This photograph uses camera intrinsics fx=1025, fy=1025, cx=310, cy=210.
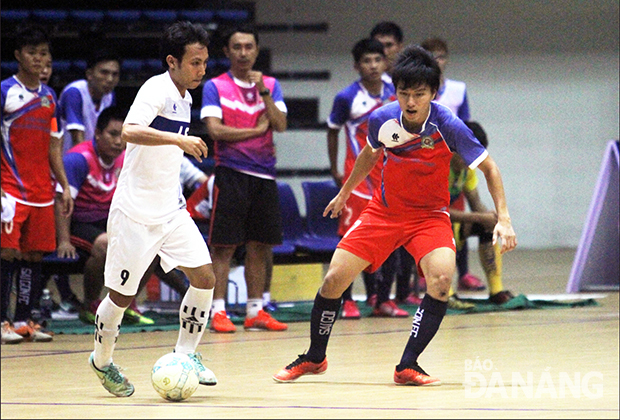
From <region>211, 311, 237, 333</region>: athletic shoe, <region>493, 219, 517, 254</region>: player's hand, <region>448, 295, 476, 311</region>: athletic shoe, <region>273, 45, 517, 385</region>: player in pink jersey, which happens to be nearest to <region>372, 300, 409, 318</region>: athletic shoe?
<region>448, 295, 476, 311</region>: athletic shoe

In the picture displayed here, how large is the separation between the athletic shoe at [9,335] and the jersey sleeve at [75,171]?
124cm

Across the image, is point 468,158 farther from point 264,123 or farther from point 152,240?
point 264,123

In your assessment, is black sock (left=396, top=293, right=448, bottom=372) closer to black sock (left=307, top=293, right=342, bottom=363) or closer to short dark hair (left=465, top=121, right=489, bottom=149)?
black sock (left=307, top=293, right=342, bottom=363)

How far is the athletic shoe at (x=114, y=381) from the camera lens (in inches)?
188

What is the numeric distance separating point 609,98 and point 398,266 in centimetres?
781

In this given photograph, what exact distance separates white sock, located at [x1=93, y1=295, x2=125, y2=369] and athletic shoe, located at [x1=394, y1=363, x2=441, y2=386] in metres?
1.40

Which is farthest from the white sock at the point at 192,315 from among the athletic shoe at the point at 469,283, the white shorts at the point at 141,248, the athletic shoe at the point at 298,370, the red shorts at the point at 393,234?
the athletic shoe at the point at 469,283

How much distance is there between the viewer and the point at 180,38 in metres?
4.93

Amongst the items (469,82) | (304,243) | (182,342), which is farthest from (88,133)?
(469,82)

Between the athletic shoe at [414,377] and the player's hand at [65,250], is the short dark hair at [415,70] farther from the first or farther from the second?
the player's hand at [65,250]

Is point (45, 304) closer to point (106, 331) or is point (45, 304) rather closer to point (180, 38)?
point (106, 331)

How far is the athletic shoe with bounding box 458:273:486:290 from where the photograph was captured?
1030 centimetres

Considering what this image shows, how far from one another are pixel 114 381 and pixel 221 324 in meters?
2.62

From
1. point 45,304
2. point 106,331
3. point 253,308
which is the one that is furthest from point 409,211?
point 45,304
